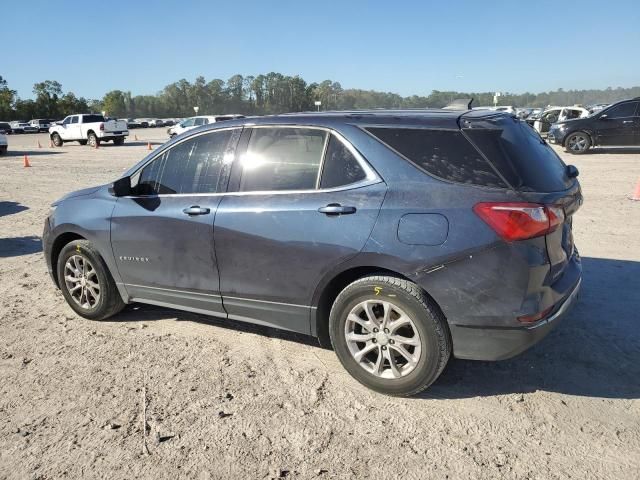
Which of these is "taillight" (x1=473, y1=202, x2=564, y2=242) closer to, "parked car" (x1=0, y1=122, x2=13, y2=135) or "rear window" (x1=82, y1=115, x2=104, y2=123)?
"rear window" (x1=82, y1=115, x2=104, y2=123)

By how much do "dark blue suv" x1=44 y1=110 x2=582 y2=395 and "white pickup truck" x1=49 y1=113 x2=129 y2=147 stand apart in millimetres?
28990

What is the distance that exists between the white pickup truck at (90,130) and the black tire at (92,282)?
28058mm

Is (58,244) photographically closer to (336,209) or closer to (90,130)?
(336,209)

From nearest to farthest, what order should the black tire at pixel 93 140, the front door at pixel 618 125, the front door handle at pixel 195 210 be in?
the front door handle at pixel 195 210 → the front door at pixel 618 125 → the black tire at pixel 93 140

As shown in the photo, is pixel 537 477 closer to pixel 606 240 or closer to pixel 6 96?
pixel 606 240

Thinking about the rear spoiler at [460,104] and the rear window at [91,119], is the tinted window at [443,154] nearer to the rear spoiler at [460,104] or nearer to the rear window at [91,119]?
the rear spoiler at [460,104]

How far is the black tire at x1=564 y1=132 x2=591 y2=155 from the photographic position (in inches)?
735

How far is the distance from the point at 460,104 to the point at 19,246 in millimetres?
6421

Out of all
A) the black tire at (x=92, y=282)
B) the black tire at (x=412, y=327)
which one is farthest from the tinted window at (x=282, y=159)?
the black tire at (x=92, y=282)

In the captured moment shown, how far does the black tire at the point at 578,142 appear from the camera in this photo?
735 inches

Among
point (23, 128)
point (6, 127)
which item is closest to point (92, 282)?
point (6, 127)

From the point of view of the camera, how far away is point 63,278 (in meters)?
4.71

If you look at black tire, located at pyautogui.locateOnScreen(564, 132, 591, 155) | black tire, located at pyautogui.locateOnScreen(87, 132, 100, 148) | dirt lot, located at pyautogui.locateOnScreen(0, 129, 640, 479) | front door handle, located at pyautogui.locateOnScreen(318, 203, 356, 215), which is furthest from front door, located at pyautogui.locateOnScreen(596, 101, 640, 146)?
black tire, located at pyautogui.locateOnScreen(87, 132, 100, 148)

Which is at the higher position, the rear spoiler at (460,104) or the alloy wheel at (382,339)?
the rear spoiler at (460,104)
